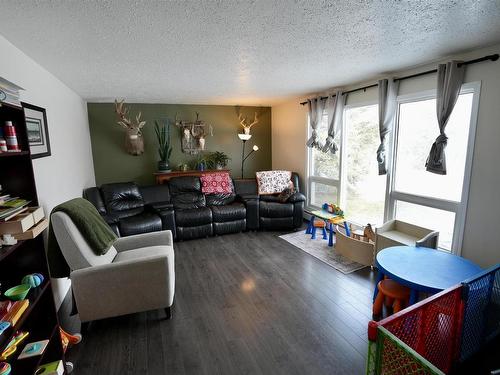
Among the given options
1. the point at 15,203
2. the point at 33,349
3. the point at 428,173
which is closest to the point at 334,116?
the point at 428,173

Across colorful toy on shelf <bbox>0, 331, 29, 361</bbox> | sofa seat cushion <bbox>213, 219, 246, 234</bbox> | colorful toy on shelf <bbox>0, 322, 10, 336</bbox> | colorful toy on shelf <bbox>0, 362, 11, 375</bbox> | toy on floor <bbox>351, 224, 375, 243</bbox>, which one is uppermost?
colorful toy on shelf <bbox>0, 322, 10, 336</bbox>

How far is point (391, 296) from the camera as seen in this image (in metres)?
2.18

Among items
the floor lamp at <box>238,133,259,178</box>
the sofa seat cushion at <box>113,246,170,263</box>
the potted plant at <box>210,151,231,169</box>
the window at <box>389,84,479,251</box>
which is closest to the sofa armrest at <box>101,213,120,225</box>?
the sofa seat cushion at <box>113,246,170,263</box>

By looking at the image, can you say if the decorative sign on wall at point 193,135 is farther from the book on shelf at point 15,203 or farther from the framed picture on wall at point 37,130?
the book on shelf at point 15,203

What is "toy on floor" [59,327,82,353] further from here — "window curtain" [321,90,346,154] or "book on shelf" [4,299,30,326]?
"window curtain" [321,90,346,154]

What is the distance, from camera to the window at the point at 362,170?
3.68 m

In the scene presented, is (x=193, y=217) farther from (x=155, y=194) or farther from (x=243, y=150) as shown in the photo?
(x=243, y=150)

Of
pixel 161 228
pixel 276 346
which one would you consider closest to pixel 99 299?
pixel 276 346

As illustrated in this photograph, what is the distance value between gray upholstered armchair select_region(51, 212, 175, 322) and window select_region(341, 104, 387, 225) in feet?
9.55

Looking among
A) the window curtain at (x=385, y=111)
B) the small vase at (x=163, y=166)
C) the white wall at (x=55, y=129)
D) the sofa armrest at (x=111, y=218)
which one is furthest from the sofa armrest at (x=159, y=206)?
the window curtain at (x=385, y=111)

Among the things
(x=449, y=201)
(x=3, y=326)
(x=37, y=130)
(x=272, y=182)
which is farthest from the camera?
(x=272, y=182)

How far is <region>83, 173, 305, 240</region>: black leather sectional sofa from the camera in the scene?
4004 millimetres

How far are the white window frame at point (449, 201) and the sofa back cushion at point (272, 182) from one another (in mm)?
1948

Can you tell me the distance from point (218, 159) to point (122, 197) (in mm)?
2019
